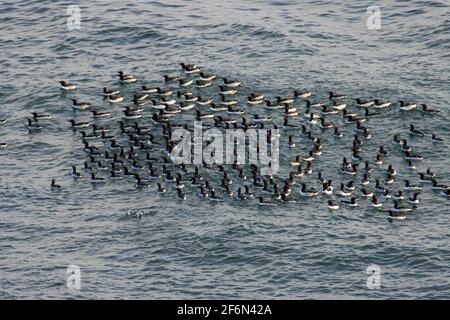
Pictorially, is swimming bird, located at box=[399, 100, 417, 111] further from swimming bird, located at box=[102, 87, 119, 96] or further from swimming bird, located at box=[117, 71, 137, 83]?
swimming bird, located at box=[102, 87, 119, 96]

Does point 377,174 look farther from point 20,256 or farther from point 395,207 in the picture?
point 20,256

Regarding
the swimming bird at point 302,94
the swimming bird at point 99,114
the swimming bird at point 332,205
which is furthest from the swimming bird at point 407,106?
the swimming bird at point 99,114

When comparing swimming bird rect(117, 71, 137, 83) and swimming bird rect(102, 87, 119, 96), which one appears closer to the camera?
swimming bird rect(102, 87, 119, 96)

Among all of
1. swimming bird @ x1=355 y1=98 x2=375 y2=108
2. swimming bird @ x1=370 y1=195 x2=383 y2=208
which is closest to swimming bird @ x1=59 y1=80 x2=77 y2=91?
swimming bird @ x1=355 y1=98 x2=375 y2=108

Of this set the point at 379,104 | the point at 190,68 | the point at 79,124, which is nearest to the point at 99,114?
the point at 79,124

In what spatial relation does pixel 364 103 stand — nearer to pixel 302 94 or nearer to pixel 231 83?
pixel 302 94

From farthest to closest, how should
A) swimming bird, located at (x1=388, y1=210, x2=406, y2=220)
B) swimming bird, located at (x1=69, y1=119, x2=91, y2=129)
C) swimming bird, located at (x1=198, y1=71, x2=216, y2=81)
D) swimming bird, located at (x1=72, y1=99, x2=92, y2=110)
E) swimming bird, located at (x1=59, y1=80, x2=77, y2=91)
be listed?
swimming bird, located at (x1=59, y1=80, x2=77, y2=91) < swimming bird, located at (x1=198, y1=71, x2=216, y2=81) < swimming bird, located at (x1=72, y1=99, x2=92, y2=110) < swimming bird, located at (x1=69, y1=119, x2=91, y2=129) < swimming bird, located at (x1=388, y1=210, x2=406, y2=220)

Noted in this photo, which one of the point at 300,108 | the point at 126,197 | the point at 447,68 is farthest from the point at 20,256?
the point at 447,68

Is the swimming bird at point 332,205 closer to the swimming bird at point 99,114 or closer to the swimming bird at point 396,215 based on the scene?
the swimming bird at point 396,215

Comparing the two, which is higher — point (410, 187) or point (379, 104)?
point (379, 104)

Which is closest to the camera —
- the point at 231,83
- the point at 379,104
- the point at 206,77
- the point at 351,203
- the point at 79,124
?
the point at 351,203
